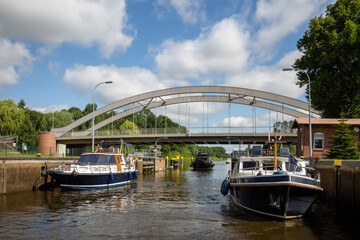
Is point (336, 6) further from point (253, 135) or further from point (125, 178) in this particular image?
point (125, 178)

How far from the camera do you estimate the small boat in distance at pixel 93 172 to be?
72.3 feet

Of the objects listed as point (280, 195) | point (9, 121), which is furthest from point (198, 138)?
point (280, 195)

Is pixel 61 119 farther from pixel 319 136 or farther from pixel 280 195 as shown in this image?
pixel 280 195

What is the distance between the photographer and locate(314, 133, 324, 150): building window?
30.8 meters

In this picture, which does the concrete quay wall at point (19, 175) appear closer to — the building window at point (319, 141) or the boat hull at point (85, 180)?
the boat hull at point (85, 180)

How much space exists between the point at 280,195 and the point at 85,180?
1448cm

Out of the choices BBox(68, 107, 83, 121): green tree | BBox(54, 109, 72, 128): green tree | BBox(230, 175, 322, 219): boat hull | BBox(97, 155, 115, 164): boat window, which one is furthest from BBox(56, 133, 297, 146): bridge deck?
BBox(68, 107, 83, 121): green tree

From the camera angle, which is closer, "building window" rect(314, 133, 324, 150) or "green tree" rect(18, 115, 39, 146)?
"building window" rect(314, 133, 324, 150)

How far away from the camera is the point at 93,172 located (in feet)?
76.5

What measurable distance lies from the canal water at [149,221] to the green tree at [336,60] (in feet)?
62.7

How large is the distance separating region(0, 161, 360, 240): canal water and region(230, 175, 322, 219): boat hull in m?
0.45

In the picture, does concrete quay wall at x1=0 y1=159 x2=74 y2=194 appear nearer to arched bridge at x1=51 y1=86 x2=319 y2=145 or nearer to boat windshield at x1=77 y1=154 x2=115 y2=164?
boat windshield at x1=77 y1=154 x2=115 y2=164

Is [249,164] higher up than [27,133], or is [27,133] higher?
[27,133]

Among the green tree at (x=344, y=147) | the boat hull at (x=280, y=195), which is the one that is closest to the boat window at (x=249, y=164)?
the boat hull at (x=280, y=195)
